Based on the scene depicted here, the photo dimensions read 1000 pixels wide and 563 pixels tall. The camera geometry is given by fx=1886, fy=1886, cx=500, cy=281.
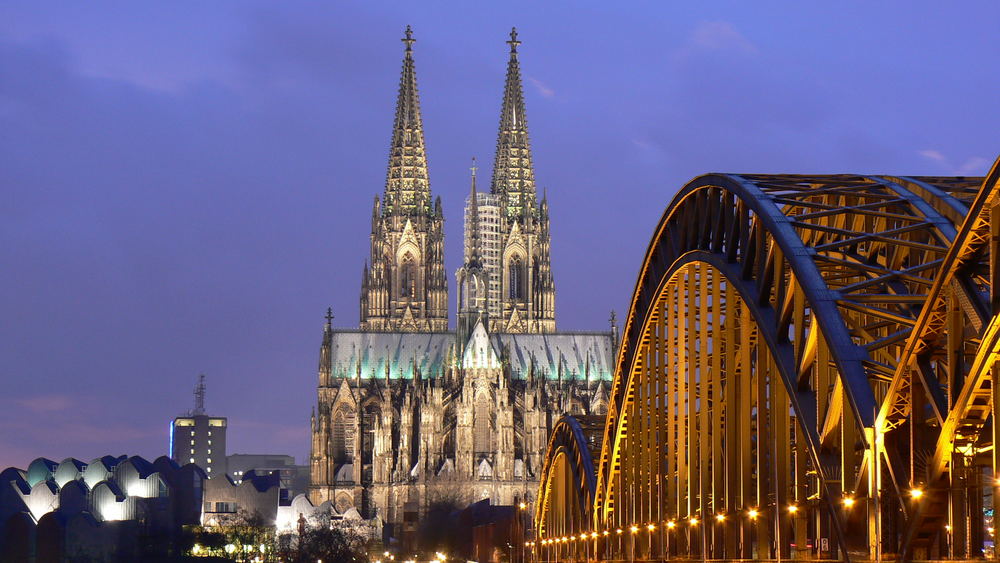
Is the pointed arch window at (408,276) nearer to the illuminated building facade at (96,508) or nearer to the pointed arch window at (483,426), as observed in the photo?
the pointed arch window at (483,426)

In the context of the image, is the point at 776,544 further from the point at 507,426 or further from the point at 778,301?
the point at 507,426

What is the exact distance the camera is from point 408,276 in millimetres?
198375

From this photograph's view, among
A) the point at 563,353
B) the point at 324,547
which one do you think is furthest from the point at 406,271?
the point at 324,547

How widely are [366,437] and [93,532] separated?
48119 mm

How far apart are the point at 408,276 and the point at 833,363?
546 ft

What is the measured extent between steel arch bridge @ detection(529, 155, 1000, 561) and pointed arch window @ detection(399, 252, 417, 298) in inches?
5685

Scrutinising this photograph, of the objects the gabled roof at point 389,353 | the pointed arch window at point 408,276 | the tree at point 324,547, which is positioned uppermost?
the pointed arch window at point 408,276

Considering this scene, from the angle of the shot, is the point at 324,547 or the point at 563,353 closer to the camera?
the point at 324,547

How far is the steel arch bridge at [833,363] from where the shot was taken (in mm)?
27609

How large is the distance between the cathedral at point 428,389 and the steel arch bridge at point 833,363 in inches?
4569

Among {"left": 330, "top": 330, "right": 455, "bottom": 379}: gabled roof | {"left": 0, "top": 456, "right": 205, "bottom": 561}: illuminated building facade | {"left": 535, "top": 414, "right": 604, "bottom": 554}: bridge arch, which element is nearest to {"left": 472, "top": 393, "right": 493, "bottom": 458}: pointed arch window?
{"left": 330, "top": 330, "right": 455, "bottom": 379}: gabled roof

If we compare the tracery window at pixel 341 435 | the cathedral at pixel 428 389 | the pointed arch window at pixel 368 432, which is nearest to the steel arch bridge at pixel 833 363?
the cathedral at pixel 428 389

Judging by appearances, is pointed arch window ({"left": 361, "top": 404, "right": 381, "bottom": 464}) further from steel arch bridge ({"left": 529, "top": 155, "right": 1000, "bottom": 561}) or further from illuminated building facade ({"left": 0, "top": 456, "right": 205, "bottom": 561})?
steel arch bridge ({"left": 529, "top": 155, "right": 1000, "bottom": 561})

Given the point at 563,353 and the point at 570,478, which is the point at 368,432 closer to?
the point at 563,353
